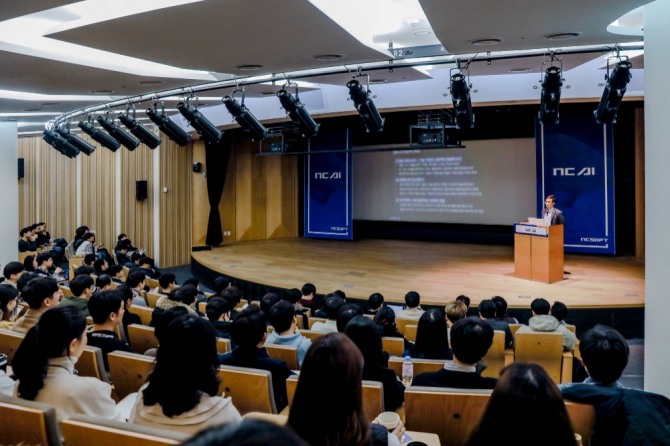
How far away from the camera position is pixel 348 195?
12422 mm

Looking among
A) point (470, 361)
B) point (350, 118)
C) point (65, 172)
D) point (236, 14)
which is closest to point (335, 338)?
point (470, 361)

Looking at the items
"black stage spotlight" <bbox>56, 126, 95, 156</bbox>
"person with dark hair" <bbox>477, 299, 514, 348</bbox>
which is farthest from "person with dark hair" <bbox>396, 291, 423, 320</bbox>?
"black stage spotlight" <bbox>56, 126, 95, 156</bbox>

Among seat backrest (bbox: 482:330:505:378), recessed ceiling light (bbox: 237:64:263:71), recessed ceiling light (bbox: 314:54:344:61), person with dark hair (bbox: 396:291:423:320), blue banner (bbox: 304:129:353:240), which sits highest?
recessed ceiling light (bbox: 237:64:263:71)

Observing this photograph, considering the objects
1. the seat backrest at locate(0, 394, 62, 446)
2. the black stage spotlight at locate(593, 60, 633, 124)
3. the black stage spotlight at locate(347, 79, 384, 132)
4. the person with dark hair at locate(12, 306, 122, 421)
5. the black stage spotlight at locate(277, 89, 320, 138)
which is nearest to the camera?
the seat backrest at locate(0, 394, 62, 446)

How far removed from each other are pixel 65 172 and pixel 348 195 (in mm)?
7277

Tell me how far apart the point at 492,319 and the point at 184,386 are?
3394mm

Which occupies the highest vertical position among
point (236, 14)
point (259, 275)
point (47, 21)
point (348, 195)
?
A: point (47, 21)

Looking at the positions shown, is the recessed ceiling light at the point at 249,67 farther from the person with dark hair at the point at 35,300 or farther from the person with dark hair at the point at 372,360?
the person with dark hair at the point at 372,360

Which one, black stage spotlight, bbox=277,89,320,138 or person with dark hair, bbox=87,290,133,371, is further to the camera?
black stage spotlight, bbox=277,89,320,138

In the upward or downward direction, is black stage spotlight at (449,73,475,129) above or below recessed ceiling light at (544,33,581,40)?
below

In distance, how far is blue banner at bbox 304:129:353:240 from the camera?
40.5 ft

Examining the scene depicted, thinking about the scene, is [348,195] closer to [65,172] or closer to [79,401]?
[65,172]

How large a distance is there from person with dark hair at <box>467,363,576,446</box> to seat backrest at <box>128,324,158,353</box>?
9.38ft

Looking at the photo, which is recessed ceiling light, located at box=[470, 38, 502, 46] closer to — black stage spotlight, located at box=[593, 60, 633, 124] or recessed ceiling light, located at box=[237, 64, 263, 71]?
black stage spotlight, located at box=[593, 60, 633, 124]
